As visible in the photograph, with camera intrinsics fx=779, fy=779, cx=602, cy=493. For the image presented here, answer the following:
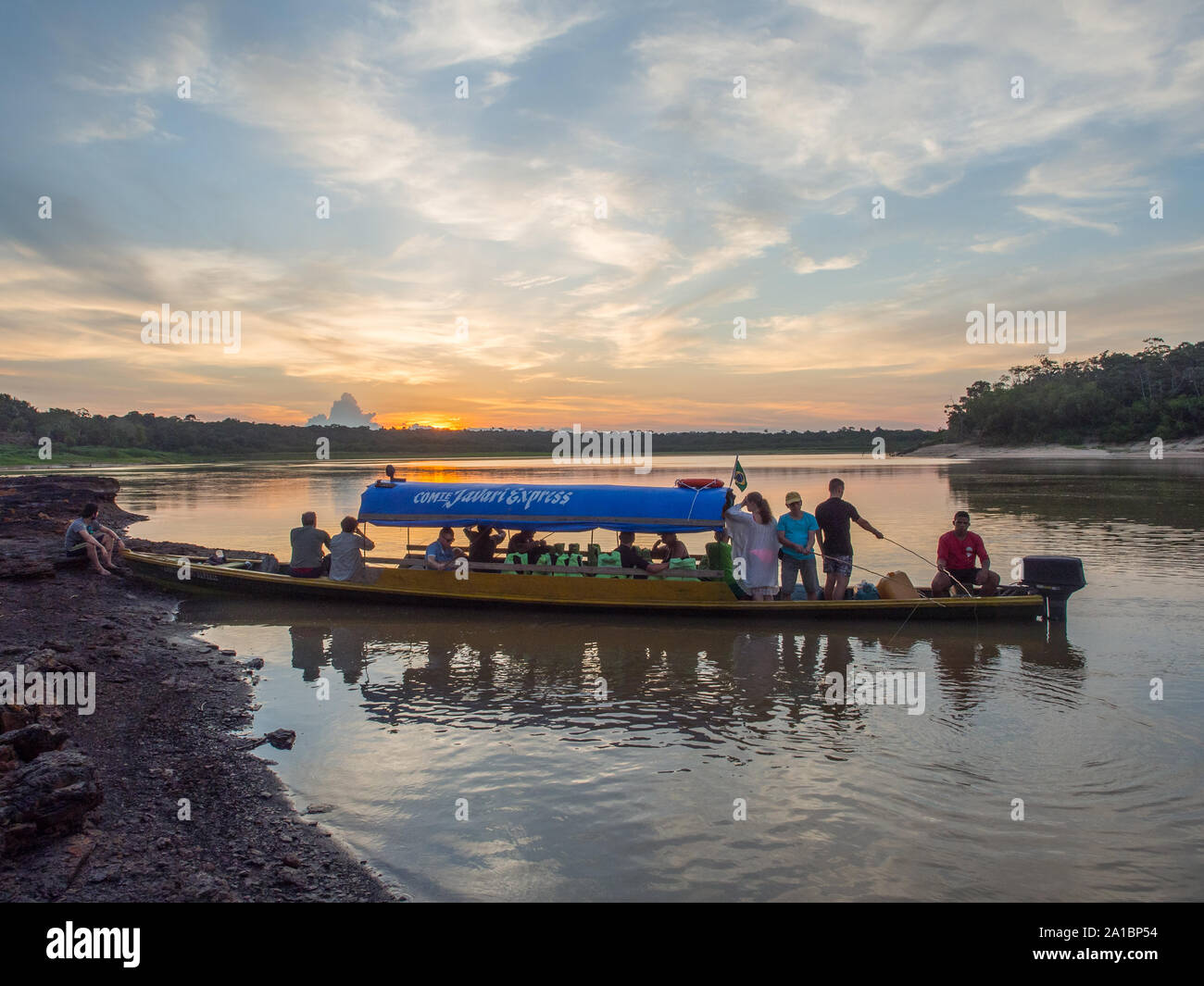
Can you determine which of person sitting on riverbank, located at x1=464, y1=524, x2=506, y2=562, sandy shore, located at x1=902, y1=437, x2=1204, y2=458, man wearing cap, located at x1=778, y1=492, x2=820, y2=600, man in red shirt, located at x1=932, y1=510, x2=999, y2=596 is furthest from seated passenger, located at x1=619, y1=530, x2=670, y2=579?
sandy shore, located at x1=902, y1=437, x2=1204, y2=458

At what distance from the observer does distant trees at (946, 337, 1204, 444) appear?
Answer: 7819cm

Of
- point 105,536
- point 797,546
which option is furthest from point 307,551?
point 797,546

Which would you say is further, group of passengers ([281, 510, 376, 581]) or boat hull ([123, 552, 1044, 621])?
group of passengers ([281, 510, 376, 581])

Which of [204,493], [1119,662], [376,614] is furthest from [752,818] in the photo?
[204,493]

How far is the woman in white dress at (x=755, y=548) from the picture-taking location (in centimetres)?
1148

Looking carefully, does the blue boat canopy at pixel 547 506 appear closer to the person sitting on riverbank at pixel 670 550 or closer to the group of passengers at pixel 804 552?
the group of passengers at pixel 804 552

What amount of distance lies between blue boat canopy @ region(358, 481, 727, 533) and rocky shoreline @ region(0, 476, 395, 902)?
3822 mm

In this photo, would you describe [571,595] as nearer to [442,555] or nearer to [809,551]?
[442,555]

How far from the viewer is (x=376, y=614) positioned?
508 inches

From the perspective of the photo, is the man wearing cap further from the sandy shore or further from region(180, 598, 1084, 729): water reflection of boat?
the sandy shore
